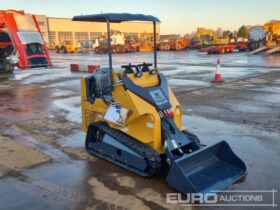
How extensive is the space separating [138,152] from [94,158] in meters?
1.05

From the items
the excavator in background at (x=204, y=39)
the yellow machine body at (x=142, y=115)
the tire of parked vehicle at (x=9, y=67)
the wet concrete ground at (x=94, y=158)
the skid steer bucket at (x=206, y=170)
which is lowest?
the wet concrete ground at (x=94, y=158)

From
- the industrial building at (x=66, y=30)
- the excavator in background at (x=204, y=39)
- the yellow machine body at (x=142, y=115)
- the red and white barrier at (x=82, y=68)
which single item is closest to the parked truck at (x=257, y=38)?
the excavator in background at (x=204, y=39)

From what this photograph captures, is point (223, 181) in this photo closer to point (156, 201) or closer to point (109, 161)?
point (156, 201)

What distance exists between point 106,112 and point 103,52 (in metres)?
40.1

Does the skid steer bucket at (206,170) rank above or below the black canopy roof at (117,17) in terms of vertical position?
below

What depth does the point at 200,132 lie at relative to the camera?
6.28 m

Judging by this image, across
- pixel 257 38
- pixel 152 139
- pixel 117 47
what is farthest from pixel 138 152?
pixel 117 47

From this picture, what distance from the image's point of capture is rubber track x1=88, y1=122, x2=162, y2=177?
417 cm

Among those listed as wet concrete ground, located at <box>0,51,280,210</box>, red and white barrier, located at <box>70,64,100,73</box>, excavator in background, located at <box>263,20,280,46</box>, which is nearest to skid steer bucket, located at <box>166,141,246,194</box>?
wet concrete ground, located at <box>0,51,280,210</box>

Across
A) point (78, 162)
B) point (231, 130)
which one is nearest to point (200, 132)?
point (231, 130)

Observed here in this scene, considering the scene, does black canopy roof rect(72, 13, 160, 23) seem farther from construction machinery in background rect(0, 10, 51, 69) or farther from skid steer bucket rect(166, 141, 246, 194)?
construction machinery in background rect(0, 10, 51, 69)

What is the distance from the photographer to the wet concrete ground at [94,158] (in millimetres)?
3871

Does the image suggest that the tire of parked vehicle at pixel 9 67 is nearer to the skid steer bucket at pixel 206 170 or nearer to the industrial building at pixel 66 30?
the skid steer bucket at pixel 206 170

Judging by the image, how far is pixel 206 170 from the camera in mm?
4207
